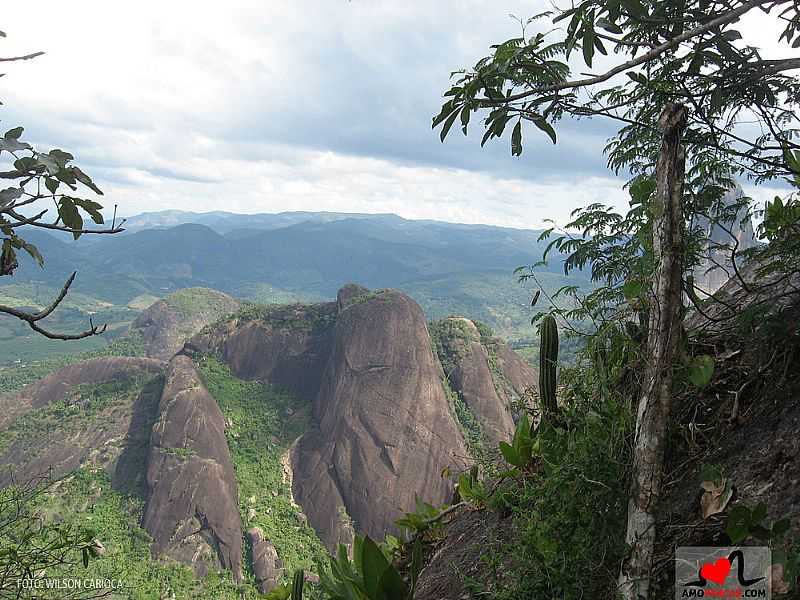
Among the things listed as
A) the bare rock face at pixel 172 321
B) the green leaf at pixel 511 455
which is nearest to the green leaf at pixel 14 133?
the green leaf at pixel 511 455

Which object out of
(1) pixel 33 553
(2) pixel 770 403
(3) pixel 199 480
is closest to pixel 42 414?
(3) pixel 199 480

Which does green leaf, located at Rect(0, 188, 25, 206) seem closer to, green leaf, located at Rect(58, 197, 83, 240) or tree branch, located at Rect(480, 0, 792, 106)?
green leaf, located at Rect(58, 197, 83, 240)

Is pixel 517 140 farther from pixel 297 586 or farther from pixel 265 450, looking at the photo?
pixel 265 450

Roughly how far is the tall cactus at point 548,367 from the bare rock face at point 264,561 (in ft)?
92.4

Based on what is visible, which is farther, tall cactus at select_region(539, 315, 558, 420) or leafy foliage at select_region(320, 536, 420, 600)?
tall cactus at select_region(539, 315, 558, 420)

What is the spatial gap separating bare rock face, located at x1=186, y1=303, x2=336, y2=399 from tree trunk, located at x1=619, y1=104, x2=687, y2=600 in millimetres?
40050

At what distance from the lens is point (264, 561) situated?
28.1 metres

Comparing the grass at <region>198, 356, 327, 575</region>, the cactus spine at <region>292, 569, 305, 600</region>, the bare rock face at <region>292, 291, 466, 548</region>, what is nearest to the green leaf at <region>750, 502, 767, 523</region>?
the cactus spine at <region>292, 569, 305, 600</region>

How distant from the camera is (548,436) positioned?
2492 mm

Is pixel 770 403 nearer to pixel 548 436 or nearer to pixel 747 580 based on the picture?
pixel 747 580

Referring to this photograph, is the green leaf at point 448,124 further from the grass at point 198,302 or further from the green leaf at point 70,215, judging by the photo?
the grass at point 198,302

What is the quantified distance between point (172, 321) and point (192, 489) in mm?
51242

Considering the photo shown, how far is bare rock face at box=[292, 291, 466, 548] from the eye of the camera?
30.6 meters

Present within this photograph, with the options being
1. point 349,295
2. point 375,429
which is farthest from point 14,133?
point 349,295
